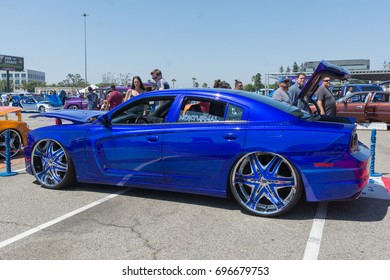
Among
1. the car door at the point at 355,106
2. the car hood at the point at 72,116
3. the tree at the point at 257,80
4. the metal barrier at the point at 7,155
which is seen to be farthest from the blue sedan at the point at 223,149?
the tree at the point at 257,80

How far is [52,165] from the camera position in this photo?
491 cm

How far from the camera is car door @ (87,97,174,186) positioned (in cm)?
417

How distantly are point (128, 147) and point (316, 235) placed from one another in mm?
2351

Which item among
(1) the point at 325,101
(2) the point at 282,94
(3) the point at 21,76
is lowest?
(1) the point at 325,101

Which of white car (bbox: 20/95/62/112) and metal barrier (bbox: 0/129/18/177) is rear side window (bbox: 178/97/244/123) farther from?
white car (bbox: 20/95/62/112)

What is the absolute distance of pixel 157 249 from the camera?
10.00 ft

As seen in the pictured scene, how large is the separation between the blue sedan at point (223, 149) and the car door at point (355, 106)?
9711 millimetres

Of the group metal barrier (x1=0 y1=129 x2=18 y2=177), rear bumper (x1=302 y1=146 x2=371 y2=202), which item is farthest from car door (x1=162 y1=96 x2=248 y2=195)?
metal barrier (x1=0 y1=129 x2=18 y2=177)

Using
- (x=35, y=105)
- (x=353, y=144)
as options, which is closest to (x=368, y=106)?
(x=353, y=144)

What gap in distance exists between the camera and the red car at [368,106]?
12.9m

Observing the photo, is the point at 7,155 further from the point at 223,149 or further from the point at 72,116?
the point at 223,149
